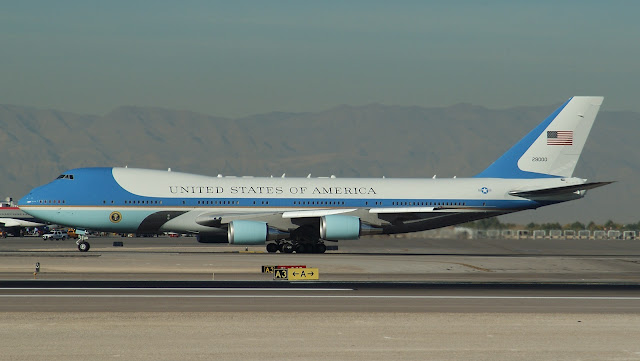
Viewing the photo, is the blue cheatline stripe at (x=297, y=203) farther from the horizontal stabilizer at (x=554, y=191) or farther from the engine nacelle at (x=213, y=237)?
the engine nacelle at (x=213, y=237)

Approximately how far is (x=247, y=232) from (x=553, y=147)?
2170cm

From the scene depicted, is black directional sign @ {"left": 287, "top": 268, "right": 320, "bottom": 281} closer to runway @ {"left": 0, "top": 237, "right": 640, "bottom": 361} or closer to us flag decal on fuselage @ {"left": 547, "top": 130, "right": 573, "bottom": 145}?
runway @ {"left": 0, "top": 237, "right": 640, "bottom": 361}

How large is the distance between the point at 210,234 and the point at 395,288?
2577 centimetres

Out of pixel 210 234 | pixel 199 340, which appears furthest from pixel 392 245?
pixel 199 340

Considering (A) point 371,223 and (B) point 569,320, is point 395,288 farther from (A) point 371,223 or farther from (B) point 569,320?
(A) point 371,223

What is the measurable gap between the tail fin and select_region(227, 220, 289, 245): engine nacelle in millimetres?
15983

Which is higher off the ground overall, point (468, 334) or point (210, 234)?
point (210, 234)

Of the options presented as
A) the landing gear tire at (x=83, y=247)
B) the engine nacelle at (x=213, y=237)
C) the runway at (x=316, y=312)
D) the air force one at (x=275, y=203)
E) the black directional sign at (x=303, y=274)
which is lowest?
the runway at (x=316, y=312)

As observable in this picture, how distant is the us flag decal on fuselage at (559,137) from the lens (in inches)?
2319

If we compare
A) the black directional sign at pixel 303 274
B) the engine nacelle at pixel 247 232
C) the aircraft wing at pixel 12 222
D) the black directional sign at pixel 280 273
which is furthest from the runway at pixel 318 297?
the aircraft wing at pixel 12 222

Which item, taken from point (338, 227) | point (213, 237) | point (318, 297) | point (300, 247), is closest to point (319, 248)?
point (300, 247)

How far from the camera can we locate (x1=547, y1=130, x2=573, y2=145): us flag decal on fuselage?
58906mm

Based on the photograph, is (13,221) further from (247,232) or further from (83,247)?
(247,232)

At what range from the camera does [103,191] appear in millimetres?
52625
